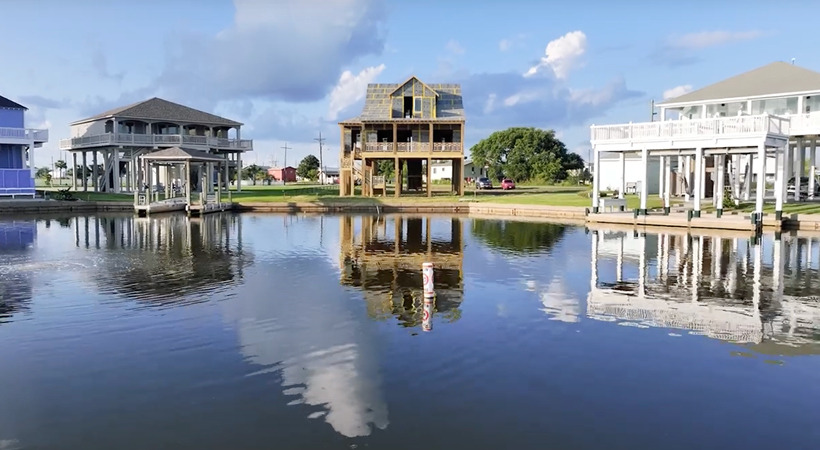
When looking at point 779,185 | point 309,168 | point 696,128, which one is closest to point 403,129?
point 696,128

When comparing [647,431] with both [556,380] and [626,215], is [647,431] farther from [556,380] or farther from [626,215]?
[626,215]

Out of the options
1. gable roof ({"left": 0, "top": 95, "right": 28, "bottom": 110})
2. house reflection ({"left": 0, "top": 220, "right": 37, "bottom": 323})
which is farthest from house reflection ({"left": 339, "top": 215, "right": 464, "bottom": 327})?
gable roof ({"left": 0, "top": 95, "right": 28, "bottom": 110})

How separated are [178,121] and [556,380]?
55394mm

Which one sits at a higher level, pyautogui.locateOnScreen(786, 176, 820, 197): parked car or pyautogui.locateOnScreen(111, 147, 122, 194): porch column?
pyautogui.locateOnScreen(111, 147, 122, 194): porch column

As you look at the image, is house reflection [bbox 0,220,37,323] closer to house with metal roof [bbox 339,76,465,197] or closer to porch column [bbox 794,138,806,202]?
house with metal roof [bbox 339,76,465,197]

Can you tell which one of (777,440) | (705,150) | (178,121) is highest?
(178,121)

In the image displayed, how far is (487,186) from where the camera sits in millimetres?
71000

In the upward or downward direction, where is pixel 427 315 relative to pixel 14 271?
downward

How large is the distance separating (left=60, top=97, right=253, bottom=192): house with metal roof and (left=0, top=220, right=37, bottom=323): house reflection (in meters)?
24.8

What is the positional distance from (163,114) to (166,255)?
41.0 metres

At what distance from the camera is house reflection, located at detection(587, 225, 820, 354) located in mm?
11469

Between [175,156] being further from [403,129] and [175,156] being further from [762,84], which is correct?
[762,84]

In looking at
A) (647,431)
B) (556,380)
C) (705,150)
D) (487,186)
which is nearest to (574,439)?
(647,431)

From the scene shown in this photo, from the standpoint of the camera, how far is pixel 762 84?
39.4 m
